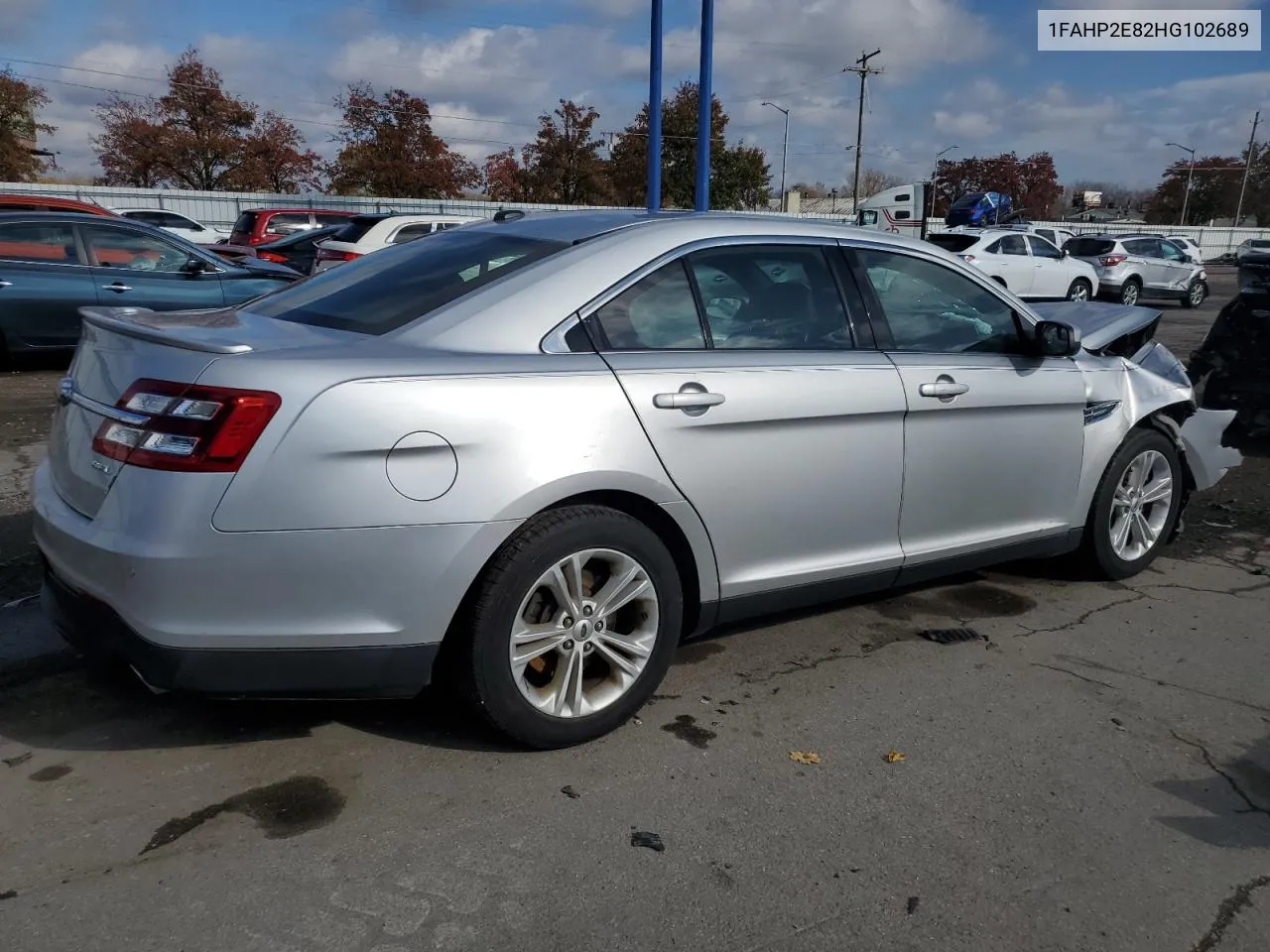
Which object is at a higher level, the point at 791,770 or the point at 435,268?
the point at 435,268

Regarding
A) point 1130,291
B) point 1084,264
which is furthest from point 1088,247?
point 1084,264

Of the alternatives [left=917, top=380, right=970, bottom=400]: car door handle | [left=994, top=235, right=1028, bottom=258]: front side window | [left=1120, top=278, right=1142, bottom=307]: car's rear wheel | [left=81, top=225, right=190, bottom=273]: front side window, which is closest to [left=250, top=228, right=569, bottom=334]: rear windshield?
[left=917, top=380, right=970, bottom=400]: car door handle

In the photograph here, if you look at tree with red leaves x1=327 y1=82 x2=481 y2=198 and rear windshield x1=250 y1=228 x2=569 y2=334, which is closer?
rear windshield x1=250 y1=228 x2=569 y2=334

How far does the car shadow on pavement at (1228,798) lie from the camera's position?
2982 millimetres

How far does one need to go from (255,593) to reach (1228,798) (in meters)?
2.89

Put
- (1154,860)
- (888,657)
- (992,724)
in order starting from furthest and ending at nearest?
1. (888,657)
2. (992,724)
3. (1154,860)

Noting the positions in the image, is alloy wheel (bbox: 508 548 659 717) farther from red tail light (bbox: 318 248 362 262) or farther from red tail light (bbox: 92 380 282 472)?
red tail light (bbox: 318 248 362 262)

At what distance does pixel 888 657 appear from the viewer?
13.6ft

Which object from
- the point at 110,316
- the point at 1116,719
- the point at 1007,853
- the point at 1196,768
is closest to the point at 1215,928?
Answer: the point at 1007,853

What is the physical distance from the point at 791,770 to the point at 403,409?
160 centimetres

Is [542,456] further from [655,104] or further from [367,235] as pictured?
[655,104]

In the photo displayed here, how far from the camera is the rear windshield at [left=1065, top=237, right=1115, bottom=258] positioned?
25094 mm

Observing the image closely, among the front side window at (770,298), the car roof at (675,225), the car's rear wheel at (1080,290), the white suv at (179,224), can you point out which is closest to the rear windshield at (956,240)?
the car's rear wheel at (1080,290)

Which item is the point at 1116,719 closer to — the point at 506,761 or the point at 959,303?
the point at 959,303
